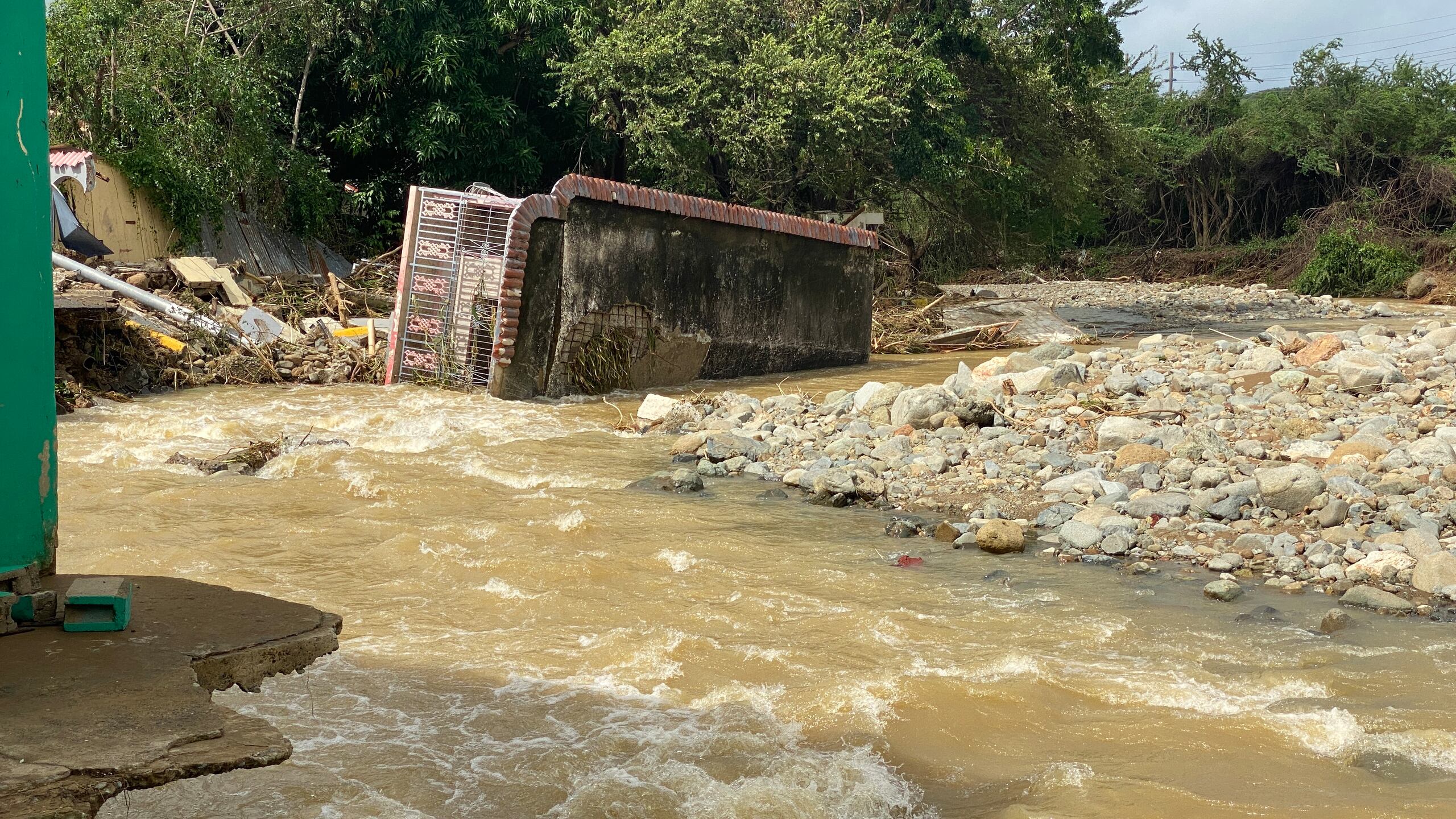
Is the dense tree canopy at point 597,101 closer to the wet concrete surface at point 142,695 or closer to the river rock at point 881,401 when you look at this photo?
the river rock at point 881,401

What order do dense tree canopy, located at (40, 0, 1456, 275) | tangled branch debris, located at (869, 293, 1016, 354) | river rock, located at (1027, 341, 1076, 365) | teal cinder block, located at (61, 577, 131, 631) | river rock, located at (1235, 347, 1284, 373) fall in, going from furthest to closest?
tangled branch debris, located at (869, 293, 1016, 354) → dense tree canopy, located at (40, 0, 1456, 275) → river rock, located at (1027, 341, 1076, 365) → river rock, located at (1235, 347, 1284, 373) → teal cinder block, located at (61, 577, 131, 631)

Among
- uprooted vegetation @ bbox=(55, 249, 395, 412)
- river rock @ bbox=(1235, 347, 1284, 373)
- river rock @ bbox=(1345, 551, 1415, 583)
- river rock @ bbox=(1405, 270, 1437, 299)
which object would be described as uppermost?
river rock @ bbox=(1405, 270, 1437, 299)

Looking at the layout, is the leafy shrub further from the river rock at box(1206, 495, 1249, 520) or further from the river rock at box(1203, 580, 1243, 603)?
the river rock at box(1203, 580, 1243, 603)

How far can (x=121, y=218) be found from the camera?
1339 cm

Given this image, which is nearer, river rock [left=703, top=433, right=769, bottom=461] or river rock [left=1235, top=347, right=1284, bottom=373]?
river rock [left=703, top=433, right=769, bottom=461]

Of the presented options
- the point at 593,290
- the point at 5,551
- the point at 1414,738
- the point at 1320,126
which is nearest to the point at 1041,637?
the point at 1414,738

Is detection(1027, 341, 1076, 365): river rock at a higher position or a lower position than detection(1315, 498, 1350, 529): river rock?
higher

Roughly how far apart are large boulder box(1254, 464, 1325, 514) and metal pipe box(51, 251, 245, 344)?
9148 millimetres

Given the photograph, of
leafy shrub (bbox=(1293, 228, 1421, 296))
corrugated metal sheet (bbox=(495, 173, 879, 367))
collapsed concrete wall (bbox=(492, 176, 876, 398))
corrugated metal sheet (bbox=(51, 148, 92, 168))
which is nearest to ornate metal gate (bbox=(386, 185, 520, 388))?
corrugated metal sheet (bbox=(495, 173, 879, 367))

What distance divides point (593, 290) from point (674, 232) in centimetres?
122

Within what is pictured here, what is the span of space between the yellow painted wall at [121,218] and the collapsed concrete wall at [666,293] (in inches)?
242

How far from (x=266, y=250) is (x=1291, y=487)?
13.3 meters

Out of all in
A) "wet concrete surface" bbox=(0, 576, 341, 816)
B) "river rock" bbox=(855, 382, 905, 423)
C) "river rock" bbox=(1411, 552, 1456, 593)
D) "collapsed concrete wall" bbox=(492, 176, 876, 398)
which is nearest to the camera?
"wet concrete surface" bbox=(0, 576, 341, 816)

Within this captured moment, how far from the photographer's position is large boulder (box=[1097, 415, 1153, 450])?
7102 millimetres
